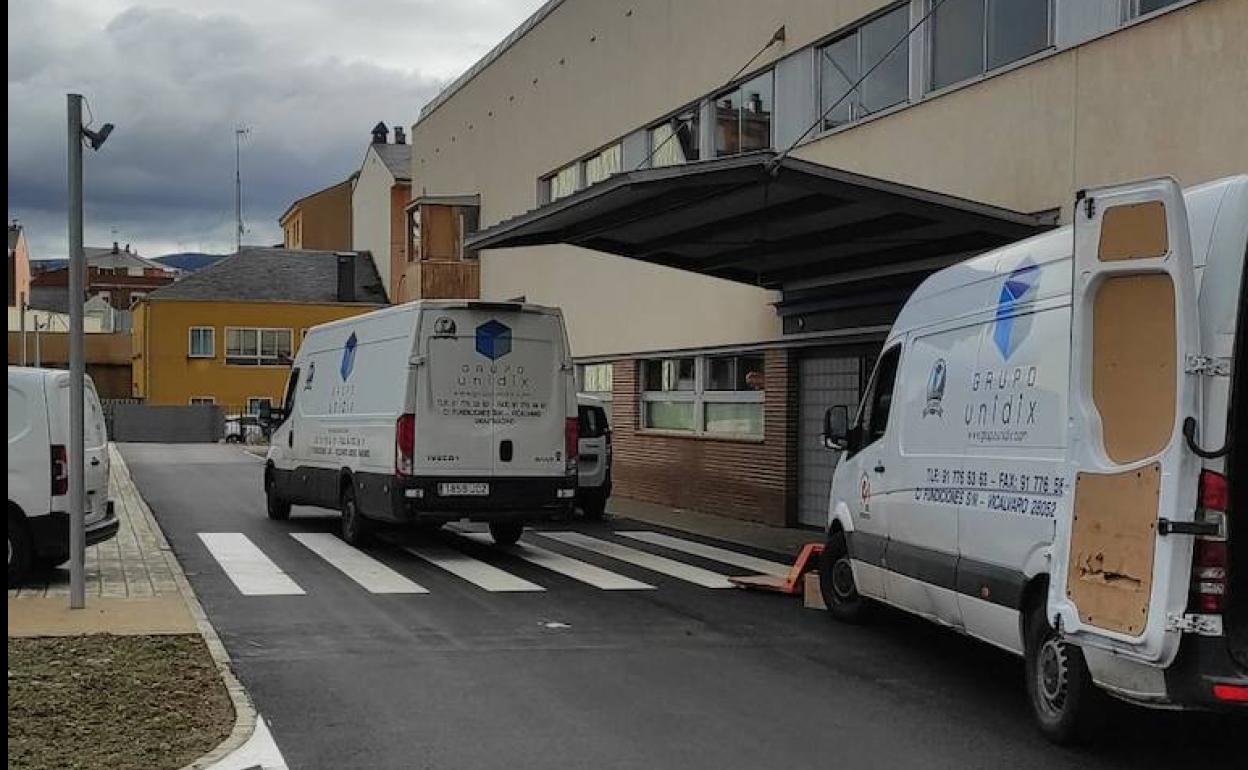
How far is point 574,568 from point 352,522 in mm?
2995

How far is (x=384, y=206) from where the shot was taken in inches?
2318

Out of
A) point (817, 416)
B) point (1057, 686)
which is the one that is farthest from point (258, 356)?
point (1057, 686)

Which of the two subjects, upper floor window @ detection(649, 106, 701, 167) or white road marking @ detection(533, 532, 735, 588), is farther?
upper floor window @ detection(649, 106, 701, 167)

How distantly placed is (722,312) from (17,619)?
1298 centimetres

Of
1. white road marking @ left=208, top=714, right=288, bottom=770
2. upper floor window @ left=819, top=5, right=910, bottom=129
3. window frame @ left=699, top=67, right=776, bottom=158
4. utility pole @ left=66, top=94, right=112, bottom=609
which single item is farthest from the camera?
window frame @ left=699, top=67, right=776, bottom=158

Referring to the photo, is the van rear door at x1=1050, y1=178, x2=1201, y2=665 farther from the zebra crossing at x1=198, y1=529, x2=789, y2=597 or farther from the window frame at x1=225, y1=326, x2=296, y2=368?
the window frame at x1=225, y1=326, x2=296, y2=368

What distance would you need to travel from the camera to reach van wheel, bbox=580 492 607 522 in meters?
20.7

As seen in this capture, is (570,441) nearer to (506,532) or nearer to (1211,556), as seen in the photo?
(506,532)

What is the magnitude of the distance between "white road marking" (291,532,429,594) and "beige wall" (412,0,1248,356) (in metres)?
7.07

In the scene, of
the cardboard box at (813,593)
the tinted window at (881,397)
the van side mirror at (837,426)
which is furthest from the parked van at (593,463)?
Result: the tinted window at (881,397)

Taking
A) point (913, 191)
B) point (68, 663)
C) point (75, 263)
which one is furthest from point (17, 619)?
point (913, 191)

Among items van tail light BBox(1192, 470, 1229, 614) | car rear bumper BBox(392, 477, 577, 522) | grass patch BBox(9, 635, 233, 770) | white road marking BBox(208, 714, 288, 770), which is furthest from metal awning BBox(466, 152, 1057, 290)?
white road marking BBox(208, 714, 288, 770)

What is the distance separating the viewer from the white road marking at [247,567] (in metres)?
12.2

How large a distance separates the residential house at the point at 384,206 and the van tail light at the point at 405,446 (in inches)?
1426
